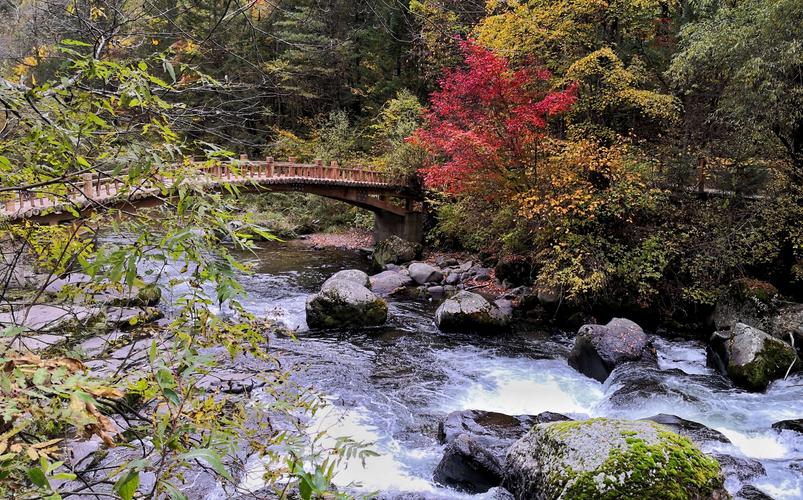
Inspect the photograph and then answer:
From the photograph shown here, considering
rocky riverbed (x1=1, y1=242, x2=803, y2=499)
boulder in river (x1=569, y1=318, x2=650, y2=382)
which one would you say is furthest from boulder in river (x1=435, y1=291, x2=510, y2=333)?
boulder in river (x1=569, y1=318, x2=650, y2=382)

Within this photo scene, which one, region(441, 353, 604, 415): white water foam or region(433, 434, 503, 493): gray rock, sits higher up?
region(433, 434, 503, 493): gray rock

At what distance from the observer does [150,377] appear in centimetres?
170

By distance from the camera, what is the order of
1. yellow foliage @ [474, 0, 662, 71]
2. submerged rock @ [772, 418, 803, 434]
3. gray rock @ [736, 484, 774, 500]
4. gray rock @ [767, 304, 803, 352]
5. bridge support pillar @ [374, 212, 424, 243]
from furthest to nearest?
bridge support pillar @ [374, 212, 424, 243] < yellow foliage @ [474, 0, 662, 71] < gray rock @ [767, 304, 803, 352] < submerged rock @ [772, 418, 803, 434] < gray rock @ [736, 484, 774, 500]

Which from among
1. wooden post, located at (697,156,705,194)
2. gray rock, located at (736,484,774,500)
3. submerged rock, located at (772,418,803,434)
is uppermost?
wooden post, located at (697,156,705,194)

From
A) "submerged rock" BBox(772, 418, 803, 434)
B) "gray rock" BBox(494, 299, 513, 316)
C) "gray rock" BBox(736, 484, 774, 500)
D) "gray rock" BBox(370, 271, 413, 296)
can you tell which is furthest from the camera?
"gray rock" BBox(370, 271, 413, 296)

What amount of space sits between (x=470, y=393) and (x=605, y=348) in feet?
8.24

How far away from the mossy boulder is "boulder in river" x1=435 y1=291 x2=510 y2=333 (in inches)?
219

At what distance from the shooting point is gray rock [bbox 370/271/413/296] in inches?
521

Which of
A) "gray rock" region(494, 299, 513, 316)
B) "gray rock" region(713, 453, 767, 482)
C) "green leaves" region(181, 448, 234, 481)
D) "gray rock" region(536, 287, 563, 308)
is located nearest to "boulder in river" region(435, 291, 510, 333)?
"gray rock" region(494, 299, 513, 316)

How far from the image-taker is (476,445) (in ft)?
17.7

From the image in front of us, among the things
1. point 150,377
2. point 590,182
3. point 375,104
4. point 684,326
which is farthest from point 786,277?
point 375,104

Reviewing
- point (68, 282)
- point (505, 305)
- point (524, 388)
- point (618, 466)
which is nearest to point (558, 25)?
point (505, 305)

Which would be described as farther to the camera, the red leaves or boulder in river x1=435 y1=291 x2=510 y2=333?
the red leaves

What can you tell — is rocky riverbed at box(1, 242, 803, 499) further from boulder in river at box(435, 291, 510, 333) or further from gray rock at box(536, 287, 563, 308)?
gray rock at box(536, 287, 563, 308)
